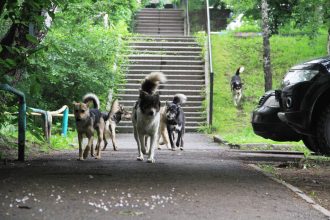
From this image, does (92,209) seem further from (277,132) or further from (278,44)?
(278,44)

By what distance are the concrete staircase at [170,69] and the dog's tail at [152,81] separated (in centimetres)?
1115

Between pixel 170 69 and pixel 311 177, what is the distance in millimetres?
17703

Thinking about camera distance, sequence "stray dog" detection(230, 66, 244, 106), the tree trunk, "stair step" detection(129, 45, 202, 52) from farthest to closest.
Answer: "stair step" detection(129, 45, 202, 52) < "stray dog" detection(230, 66, 244, 106) < the tree trunk

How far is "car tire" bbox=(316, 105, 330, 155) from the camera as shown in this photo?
10.8 m

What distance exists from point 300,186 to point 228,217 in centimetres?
279

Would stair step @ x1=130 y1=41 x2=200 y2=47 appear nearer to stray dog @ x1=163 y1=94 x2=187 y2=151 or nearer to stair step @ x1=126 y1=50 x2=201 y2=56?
stair step @ x1=126 y1=50 x2=201 y2=56

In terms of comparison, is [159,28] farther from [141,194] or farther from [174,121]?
[141,194]

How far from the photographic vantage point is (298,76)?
443 inches

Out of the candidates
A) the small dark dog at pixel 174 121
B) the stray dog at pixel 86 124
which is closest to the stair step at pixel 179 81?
the small dark dog at pixel 174 121

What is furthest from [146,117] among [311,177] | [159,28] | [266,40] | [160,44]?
[159,28]

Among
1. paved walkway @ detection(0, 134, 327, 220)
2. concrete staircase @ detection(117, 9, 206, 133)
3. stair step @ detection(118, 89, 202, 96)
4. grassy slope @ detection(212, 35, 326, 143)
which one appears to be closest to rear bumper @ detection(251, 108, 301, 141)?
paved walkway @ detection(0, 134, 327, 220)

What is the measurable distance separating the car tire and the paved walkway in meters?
1.96

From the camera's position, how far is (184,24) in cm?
3406

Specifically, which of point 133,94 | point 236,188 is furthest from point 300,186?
point 133,94
